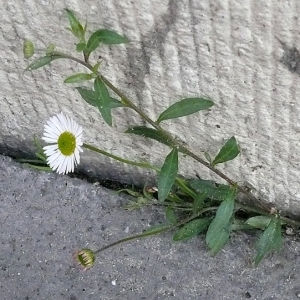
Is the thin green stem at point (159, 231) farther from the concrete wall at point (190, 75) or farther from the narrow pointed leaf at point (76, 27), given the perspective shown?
the narrow pointed leaf at point (76, 27)

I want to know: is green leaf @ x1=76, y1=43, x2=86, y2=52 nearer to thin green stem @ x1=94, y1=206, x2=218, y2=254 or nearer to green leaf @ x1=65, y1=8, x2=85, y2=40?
green leaf @ x1=65, y1=8, x2=85, y2=40

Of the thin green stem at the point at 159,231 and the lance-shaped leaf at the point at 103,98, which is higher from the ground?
the lance-shaped leaf at the point at 103,98

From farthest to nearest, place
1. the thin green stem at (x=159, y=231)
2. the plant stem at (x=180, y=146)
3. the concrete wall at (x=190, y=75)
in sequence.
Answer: the thin green stem at (x=159, y=231) → the plant stem at (x=180, y=146) → the concrete wall at (x=190, y=75)

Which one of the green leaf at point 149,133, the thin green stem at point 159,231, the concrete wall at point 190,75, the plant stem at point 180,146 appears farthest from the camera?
the thin green stem at point 159,231

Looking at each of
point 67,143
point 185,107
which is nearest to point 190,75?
point 185,107

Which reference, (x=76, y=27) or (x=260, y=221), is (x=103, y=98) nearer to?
(x=76, y=27)

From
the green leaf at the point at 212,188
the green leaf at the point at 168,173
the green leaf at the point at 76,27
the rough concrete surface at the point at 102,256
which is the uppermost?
the green leaf at the point at 76,27

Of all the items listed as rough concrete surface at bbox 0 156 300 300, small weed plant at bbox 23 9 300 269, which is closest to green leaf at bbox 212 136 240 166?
small weed plant at bbox 23 9 300 269

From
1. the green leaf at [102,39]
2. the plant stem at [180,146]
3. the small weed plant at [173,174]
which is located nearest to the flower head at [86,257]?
the small weed plant at [173,174]
